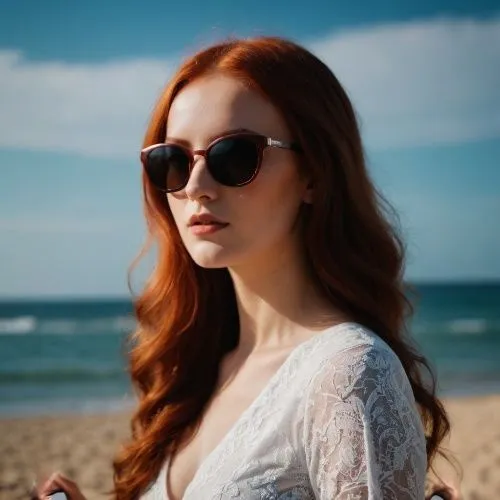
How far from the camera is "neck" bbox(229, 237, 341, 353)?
214 cm

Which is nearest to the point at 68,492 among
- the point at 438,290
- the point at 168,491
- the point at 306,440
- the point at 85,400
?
the point at 168,491

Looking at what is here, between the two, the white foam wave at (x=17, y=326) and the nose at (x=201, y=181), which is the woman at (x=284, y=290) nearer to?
the nose at (x=201, y=181)

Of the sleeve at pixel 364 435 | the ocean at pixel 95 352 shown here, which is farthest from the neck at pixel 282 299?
the ocean at pixel 95 352

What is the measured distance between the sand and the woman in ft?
16.2

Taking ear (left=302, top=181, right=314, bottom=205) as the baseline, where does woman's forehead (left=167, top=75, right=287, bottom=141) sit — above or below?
above

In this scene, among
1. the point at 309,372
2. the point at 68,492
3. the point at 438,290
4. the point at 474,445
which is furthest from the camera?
the point at 438,290

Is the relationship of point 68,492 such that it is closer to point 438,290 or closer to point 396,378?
point 396,378

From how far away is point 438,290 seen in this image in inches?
2190

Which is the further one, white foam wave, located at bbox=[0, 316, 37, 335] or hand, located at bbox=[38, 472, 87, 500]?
white foam wave, located at bbox=[0, 316, 37, 335]

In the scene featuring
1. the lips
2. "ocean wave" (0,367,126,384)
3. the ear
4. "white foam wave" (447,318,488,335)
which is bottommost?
"white foam wave" (447,318,488,335)

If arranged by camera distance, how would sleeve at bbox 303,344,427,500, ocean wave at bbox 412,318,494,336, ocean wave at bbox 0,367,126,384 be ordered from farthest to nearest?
ocean wave at bbox 412,318,494,336 < ocean wave at bbox 0,367,126,384 < sleeve at bbox 303,344,427,500

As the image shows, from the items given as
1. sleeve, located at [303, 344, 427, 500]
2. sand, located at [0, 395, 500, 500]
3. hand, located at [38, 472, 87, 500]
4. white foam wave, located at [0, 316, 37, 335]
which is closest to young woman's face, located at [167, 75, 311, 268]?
sleeve, located at [303, 344, 427, 500]

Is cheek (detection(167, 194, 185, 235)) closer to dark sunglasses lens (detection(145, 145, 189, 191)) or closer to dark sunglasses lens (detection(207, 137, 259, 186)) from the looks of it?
dark sunglasses lens (detection(145, 145, 189, 191))

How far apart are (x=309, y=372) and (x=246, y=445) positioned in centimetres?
22
